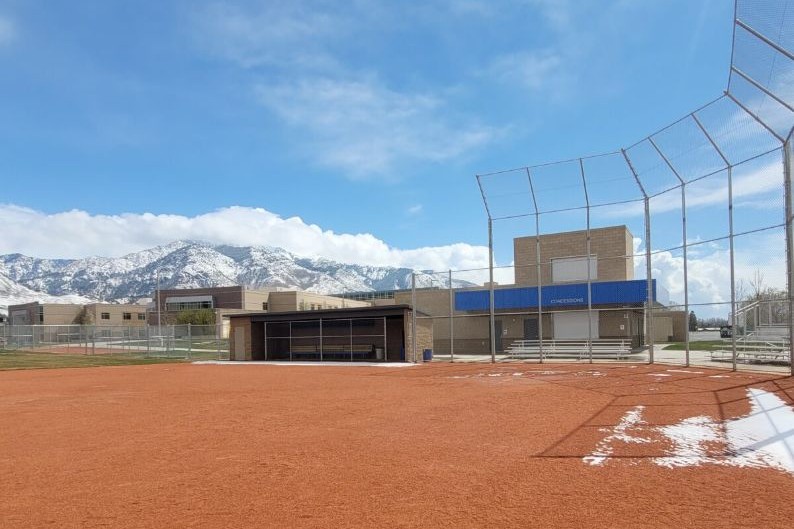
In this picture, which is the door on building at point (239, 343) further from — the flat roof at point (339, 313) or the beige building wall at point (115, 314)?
the beige building wall at point (115, 314)

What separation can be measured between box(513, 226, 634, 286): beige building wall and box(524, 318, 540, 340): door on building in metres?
2.55

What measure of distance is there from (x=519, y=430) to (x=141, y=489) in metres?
5.45

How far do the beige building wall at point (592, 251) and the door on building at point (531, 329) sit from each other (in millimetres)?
2554

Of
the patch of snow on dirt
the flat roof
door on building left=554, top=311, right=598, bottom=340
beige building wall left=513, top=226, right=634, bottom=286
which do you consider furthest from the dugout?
the patch of snow on dirt

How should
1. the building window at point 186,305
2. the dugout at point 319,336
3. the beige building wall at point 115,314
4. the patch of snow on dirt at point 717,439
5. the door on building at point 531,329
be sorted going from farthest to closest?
the building window at point 186,305, the beige building wall at point 115,314, the door on building at point 531,329, the dugout at point 319,336, the patch of snow on dirt at point 717,439

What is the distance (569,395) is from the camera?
1295 centimetres

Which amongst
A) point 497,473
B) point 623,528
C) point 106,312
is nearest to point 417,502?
point 497,473

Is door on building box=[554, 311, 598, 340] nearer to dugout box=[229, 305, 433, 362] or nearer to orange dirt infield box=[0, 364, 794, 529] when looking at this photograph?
dugout box=[229, 305, 433, 362]

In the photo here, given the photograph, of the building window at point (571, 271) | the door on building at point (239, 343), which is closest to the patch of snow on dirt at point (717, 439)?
the building window at point (571, 271)

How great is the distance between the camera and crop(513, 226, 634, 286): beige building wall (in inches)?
1453

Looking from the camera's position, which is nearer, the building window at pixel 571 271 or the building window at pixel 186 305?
the building window at pixel 571 271

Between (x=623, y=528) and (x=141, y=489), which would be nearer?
(x=623, y=528)

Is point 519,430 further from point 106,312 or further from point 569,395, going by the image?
point 106,312

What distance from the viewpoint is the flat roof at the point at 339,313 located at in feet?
97.0
